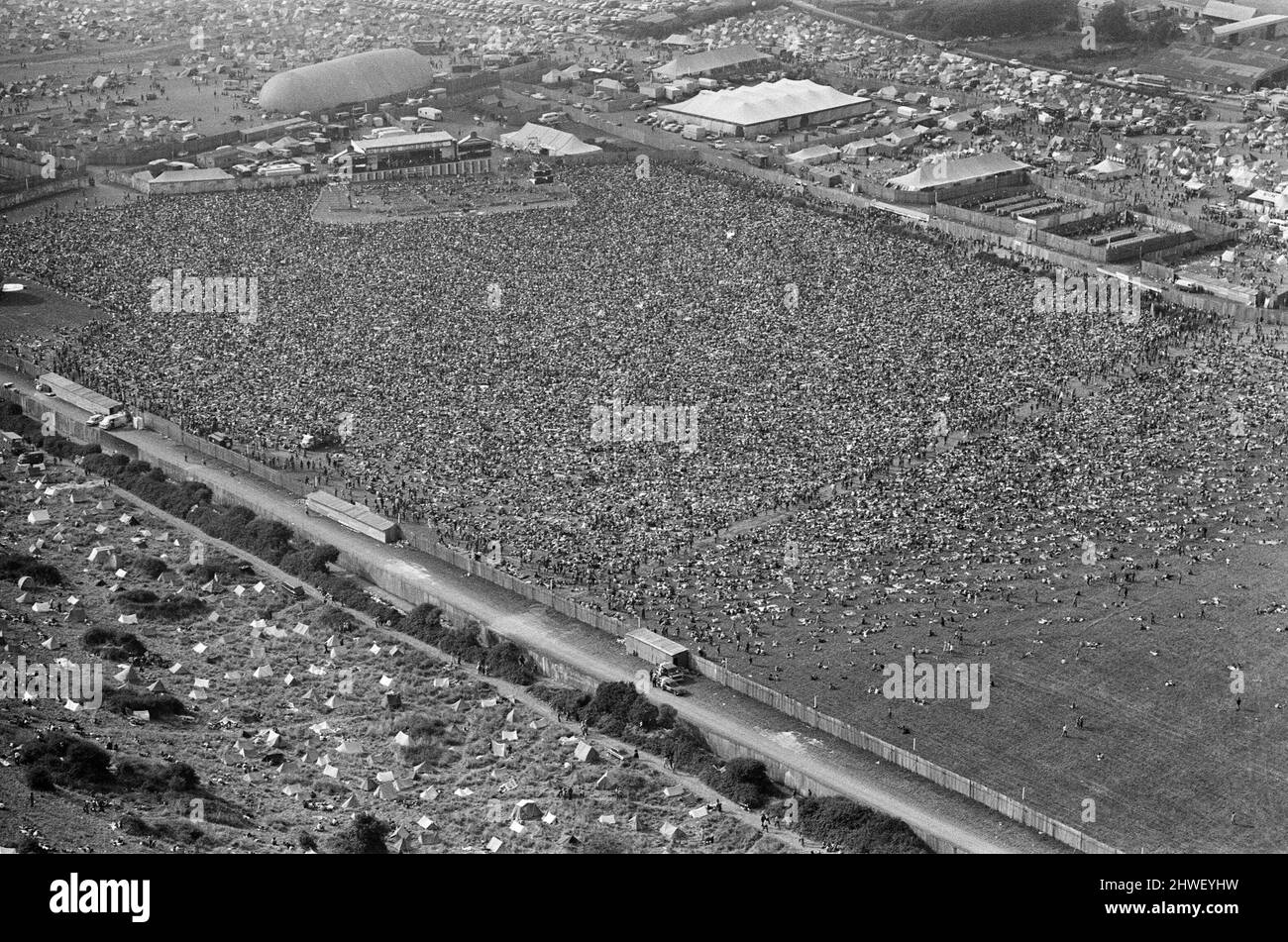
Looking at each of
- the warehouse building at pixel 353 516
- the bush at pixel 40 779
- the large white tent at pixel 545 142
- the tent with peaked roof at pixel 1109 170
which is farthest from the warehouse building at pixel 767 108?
the bush at pixel 40 779

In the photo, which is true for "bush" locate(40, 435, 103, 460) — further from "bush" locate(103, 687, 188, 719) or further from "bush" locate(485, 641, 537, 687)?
"bush" locate(485, 641, 537, 687)

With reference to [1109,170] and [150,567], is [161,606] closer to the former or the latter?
[150,567]

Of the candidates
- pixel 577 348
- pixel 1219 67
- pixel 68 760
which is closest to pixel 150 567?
pixel 68 760

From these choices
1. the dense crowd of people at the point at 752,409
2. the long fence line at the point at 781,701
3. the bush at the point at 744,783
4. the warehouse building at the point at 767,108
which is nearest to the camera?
the long fence line at the point at 781,701

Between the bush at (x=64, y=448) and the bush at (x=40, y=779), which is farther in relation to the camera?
the bush at (x=64, y=448)

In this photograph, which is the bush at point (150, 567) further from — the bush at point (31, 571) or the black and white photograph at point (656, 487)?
the bush at point (31, 571)

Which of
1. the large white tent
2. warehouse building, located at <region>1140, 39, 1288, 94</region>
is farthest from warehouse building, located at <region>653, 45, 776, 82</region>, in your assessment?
warehouse building, located at <region>1140, 39, 1288, 94</region>

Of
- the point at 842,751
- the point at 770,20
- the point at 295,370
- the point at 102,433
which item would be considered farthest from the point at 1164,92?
the point at 842,751
